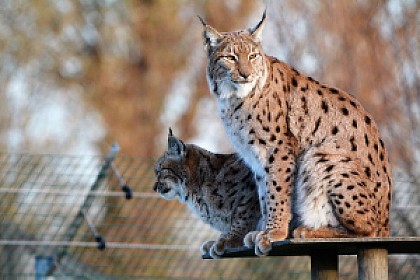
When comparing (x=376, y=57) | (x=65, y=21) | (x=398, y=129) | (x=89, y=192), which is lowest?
(x=89, y=192)

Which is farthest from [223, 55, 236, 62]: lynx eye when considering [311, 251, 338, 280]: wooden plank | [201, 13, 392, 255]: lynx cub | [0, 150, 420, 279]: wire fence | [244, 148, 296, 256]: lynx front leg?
[0, 150, 420, 279]: wire fence

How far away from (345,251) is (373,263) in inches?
20.5

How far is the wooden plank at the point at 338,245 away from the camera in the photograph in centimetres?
614

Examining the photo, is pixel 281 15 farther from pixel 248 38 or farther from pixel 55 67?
pixel 55 67

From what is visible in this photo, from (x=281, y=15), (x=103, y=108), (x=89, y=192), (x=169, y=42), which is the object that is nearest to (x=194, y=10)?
(x=169, y=42)

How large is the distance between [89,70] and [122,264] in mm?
8660

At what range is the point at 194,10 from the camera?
2012cm

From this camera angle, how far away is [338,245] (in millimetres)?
6398

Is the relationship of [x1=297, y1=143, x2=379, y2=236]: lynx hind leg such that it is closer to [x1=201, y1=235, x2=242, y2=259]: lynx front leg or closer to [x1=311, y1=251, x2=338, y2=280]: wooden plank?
[x1=311, y1=251, x2=338, y2=280]: wooden plank

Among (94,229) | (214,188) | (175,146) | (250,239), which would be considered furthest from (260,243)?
(94,229)

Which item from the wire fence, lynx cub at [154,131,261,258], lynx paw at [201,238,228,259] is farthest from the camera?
the wire fence

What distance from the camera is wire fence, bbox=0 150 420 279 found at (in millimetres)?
10055

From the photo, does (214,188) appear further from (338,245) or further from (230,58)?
(338,245)

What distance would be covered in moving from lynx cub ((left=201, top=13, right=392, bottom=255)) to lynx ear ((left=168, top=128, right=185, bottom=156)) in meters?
1.01
